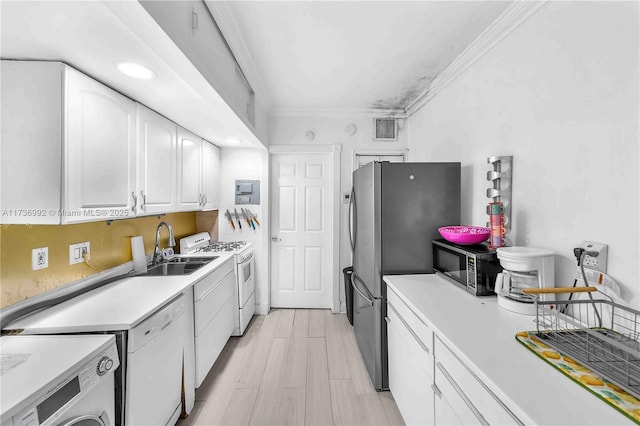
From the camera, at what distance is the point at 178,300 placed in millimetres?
1616

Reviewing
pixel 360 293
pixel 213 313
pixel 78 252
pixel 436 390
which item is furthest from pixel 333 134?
pixel 436 390

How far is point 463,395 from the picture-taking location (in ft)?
3.19

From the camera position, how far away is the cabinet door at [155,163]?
1737 millimetres

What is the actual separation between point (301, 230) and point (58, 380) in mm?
2621

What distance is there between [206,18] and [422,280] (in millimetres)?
2137

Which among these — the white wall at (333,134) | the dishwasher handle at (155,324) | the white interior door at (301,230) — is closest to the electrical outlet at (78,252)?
the dishwasher handle at (155,324)

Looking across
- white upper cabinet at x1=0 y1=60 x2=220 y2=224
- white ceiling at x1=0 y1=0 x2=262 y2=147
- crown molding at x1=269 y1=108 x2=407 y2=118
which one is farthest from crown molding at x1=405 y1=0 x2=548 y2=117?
white upper cabinet at x1=0 y1=60 x2=220 y2=224

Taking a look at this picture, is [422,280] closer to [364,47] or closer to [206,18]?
[364,47]

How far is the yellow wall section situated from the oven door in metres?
2.43

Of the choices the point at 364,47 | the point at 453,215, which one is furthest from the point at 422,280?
the point at 364,47

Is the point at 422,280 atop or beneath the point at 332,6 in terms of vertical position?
beneath

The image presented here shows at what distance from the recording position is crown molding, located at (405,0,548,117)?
149cm

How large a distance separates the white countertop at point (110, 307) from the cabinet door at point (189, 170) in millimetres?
785

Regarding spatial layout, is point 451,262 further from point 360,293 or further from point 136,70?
point 136,70
